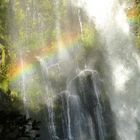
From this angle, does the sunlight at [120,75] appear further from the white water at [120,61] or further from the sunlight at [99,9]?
the sunlight at [99,9]

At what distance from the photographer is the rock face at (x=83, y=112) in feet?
78.2

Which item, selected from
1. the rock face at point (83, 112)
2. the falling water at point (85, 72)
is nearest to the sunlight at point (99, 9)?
the falling water at point (85, 72)

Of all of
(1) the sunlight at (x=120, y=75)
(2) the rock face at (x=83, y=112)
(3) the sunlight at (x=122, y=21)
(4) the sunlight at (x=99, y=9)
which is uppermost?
(4) the sunlight at (x=99, y=9)

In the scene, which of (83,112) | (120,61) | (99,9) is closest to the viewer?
(83,112)

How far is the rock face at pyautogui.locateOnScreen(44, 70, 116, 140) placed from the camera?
23.8 metres

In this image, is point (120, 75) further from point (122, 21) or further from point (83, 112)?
point (83, 112)

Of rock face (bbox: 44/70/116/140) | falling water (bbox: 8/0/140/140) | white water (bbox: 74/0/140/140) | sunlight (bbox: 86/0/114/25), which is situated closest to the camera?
rock face (bbox: 44/70/116/140)

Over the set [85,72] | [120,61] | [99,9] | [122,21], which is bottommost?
[85,72]

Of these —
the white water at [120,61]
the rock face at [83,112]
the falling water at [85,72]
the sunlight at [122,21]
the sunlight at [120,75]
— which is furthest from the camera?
the sunlight at [122,21]

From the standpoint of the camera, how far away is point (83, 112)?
24.7 metres

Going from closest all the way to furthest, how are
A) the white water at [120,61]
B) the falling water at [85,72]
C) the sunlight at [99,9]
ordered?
1. the falling water at [85,72]
2. the white water at [120,61]
3. the sunlight at [99,9]

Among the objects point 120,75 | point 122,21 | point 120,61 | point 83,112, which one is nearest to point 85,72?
point 83,112

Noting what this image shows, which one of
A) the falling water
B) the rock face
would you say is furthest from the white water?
the rock face

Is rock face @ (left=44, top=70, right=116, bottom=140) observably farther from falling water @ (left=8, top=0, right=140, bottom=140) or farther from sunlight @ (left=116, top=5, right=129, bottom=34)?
sunlight @ (left=116, top=5, right=129, bottom=34)
